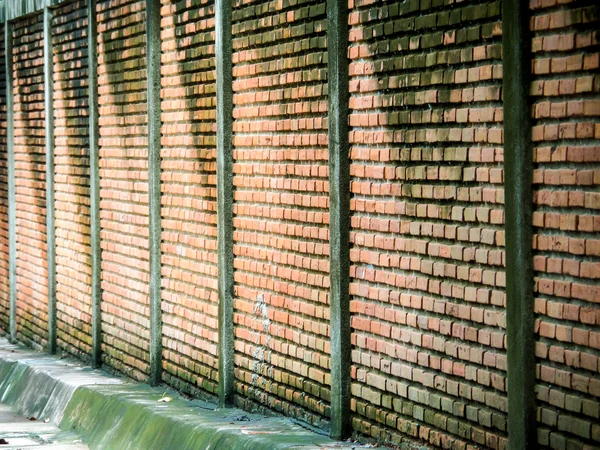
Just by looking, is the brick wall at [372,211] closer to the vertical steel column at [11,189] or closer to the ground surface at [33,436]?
the ground surface at [33,436]

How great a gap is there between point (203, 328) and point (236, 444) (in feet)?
6.07

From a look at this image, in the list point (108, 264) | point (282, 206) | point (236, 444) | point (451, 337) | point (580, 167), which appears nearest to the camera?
point (580, 167)

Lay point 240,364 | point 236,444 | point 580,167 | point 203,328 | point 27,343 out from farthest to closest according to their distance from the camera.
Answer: point 27,343, point 203,328, point 240,364, point 236,444, point 580,167

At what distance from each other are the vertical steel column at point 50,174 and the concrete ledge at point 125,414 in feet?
1.35

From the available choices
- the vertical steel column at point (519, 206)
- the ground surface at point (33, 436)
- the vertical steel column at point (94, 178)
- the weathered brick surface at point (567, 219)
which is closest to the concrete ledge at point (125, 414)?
the ground surface at point (33, 436)

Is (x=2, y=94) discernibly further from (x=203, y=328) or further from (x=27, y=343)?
(x=203, y=328)

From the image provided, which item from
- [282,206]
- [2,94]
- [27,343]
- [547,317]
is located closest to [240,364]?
[282,206]

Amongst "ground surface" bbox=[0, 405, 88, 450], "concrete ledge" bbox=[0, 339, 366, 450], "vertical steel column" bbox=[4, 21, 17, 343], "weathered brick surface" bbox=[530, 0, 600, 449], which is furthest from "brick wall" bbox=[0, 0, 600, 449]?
"vertical steel column" bbox=[4, 21, 17, 343]

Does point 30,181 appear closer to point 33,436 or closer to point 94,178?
point 94,178

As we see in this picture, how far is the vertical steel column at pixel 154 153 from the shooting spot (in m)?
9.48

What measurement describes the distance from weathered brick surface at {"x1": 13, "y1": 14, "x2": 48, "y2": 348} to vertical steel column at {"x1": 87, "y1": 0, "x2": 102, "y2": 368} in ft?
5.87

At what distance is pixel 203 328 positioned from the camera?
8.84 metres

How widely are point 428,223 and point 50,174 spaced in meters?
6.75

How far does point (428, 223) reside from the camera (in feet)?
19.9
